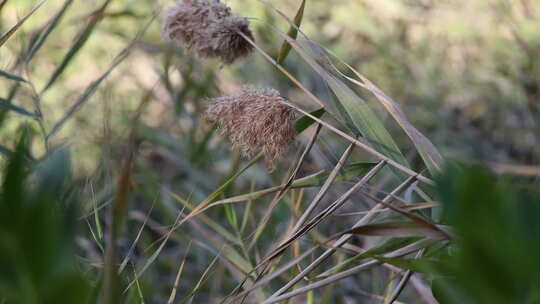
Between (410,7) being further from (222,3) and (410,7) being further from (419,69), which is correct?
(222,3)

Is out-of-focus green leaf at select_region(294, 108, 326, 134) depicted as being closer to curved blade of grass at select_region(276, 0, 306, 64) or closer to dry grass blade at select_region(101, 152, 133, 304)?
curved blade of grass at select_region(276, 0, 306, 64)

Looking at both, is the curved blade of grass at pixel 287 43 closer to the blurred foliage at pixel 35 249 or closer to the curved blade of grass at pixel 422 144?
the curved blade of grass at pixel 422 144

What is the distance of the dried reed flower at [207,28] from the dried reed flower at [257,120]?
9 centimetres

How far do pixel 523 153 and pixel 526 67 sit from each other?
0.27 meters

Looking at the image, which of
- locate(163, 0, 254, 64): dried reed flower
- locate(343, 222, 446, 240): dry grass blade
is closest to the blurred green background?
locate(163, 0, 254, 64): dried reed flower

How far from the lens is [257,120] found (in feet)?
1.95

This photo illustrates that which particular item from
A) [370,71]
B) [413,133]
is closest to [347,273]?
[413,133]

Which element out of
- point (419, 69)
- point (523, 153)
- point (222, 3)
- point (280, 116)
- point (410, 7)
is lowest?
point (523, 153)

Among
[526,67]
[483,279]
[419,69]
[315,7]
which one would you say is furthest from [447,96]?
[483,279]

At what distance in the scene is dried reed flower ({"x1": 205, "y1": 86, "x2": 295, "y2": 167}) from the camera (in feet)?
1.95

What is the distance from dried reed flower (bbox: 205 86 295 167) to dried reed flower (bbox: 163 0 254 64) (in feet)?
0.31

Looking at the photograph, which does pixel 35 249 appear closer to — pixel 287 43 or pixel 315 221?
pixel 315 221

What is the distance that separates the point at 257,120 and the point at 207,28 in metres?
0.16

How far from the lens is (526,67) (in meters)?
2.04
